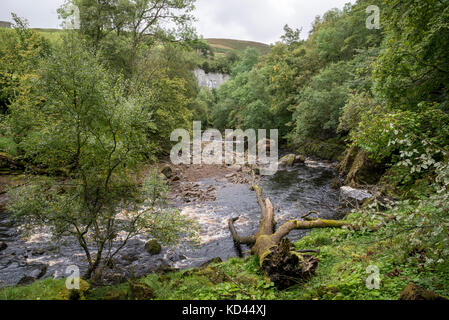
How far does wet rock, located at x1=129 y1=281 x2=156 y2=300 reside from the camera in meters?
4.99

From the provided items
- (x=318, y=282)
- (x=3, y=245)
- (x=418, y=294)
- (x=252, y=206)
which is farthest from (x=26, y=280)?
(x=252, y=206)

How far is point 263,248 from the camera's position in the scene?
6.98m

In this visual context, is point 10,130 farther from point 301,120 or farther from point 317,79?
point 317,79

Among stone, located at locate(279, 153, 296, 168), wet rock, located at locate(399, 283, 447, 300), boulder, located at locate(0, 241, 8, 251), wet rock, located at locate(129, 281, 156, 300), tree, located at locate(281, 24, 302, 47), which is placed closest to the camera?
wet rock, located at locate(399, 283, 447, 300)

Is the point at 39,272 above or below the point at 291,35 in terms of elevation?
below

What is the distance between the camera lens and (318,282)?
516 cm

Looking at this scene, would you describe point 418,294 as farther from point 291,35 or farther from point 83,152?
point 291,35

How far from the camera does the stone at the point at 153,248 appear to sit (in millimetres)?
8741

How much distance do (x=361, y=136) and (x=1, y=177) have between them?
19089 millimetres

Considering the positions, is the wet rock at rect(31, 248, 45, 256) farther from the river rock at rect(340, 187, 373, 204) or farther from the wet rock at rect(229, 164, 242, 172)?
the wet rock at rect(229, 164, 242, 172)

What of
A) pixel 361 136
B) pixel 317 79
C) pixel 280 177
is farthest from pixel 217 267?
pixel 317 79

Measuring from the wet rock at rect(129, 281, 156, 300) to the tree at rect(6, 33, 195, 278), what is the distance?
159cm

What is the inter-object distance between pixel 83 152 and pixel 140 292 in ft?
13.0

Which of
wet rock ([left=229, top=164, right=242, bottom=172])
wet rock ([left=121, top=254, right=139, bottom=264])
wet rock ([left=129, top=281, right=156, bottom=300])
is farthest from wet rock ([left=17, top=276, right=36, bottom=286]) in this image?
wet rock ([left=229, top=164, right=242, bottom=172])
